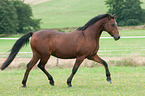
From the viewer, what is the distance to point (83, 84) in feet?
27.7

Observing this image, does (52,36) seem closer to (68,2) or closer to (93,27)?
(93,27)

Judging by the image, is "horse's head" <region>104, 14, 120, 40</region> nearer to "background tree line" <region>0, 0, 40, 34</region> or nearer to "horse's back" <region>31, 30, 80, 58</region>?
"horse's back" <region>31, 30, 80, 58</region>

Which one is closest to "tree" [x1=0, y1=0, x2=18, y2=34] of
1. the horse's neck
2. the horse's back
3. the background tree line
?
the background tree line

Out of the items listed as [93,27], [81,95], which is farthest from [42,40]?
[81,95]

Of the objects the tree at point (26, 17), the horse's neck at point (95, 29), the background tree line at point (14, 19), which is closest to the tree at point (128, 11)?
the tree at point (26, 17)

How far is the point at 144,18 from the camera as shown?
66438 millimetres

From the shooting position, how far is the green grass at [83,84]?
6993 millimetres

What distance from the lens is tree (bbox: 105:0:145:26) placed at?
6494 cm

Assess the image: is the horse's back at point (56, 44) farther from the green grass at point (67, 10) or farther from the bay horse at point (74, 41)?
the green grass at point (67, 10)

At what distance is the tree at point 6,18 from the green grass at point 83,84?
142 ft

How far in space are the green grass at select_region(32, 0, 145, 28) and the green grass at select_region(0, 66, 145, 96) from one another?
→ 6184 cm

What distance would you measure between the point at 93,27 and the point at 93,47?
2.03ft

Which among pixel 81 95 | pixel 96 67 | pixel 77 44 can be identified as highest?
pixel 77 44

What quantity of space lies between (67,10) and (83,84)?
8217 cm
